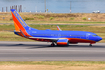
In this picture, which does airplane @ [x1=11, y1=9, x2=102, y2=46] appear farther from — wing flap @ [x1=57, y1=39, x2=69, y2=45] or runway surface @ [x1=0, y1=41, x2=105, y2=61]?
runway surface @ [x1=0, y1=41, x2=105, y2=61]

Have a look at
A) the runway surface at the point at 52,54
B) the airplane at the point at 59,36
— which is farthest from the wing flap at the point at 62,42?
the runway surface at the point at 52,54

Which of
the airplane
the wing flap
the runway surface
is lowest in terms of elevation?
the runway surface

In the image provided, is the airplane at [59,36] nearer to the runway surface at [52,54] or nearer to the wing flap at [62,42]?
the wing flap at [62,42]

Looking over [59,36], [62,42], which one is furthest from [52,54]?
[59,36]

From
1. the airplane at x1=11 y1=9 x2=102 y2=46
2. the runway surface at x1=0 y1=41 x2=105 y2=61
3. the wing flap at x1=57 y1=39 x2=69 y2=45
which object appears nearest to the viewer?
Result: the runway surface at x1=0 y1=41 x2=105 y2=61

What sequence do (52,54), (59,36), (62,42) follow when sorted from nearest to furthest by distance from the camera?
(52,54), (62,42), (59,36)

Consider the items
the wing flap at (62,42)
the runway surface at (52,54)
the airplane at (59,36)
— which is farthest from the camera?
the airplane at (59,36)

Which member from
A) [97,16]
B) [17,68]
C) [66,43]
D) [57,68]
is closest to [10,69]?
[17,68]

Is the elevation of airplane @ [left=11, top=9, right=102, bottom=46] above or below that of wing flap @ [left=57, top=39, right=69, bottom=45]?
above

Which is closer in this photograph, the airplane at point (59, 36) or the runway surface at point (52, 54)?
the runway surface at point (52, 54)

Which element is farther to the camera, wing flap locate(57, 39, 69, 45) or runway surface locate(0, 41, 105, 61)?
wing flap locate(57, 39, 69, 45)

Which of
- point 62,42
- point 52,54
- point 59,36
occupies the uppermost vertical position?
point 59,36

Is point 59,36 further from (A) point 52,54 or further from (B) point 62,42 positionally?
(A) point 52,54

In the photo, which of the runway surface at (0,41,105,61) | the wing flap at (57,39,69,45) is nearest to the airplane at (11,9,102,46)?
the wing flap at (57,39,69,45)
